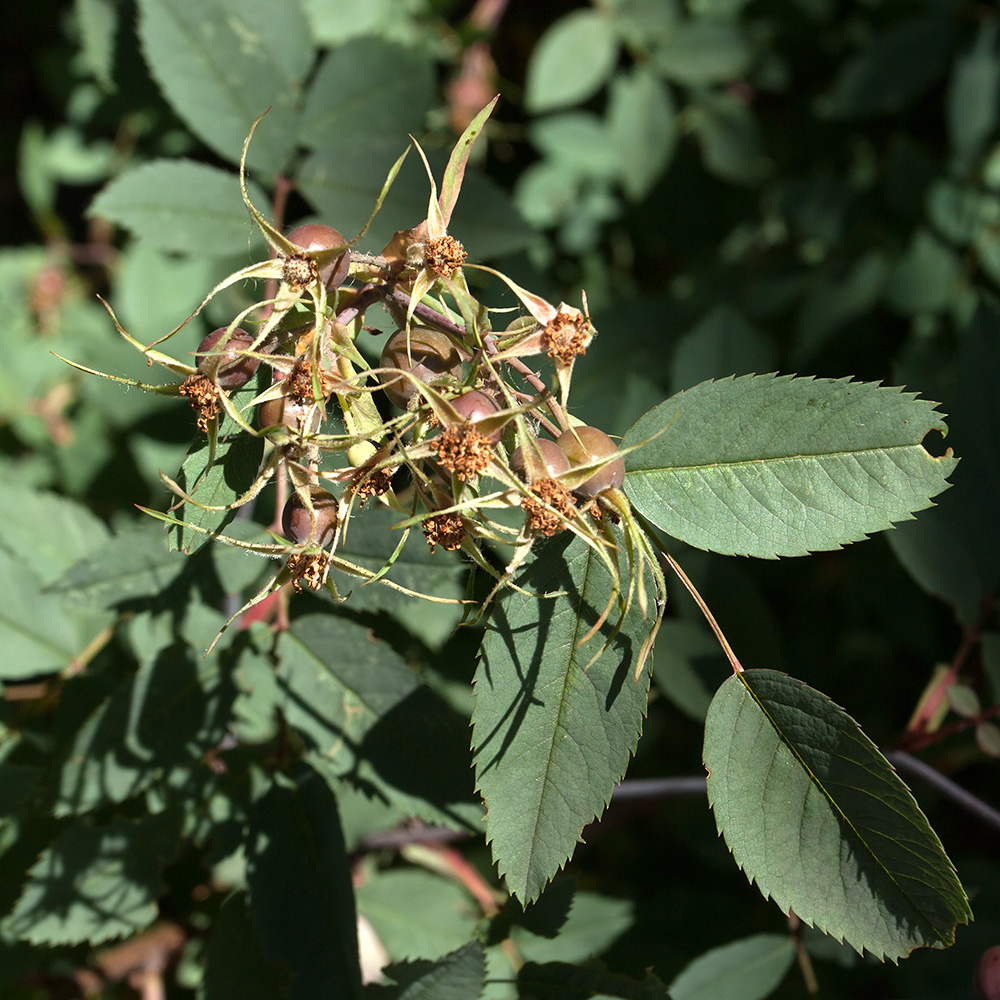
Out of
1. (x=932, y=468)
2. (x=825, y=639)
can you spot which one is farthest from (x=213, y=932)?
(x=825, y=639)

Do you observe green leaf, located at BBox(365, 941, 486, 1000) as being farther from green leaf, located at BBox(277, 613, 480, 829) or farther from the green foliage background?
green leaf, located at BBox(277, 613, 480, 829)

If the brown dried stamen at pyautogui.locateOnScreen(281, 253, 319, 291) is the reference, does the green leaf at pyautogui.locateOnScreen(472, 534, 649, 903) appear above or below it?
below

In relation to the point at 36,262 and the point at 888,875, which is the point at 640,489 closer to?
the point at 888,875

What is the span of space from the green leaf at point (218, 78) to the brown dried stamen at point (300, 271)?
37.6 inches

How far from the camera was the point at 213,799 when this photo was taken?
5.46 feet

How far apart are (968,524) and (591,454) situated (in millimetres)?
1156

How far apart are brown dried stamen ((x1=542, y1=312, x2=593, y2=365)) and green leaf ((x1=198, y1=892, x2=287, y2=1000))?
1.23 metres

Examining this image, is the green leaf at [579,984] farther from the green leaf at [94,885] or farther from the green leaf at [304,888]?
the green leaf at [94,885]

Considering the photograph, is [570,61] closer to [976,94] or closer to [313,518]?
[976,94]

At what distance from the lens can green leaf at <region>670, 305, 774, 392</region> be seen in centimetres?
218

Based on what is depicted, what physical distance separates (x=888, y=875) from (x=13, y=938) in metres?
1.61

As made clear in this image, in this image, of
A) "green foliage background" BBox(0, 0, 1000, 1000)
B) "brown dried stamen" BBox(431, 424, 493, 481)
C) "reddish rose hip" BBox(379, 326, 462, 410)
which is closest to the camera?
"brown dried stamen" BBox(431, 424, 493, 481)

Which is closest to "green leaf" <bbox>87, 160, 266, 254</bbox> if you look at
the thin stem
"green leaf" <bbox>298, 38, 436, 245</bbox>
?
"green leaf" <bbox>298, 38, 436, 245</bbox>

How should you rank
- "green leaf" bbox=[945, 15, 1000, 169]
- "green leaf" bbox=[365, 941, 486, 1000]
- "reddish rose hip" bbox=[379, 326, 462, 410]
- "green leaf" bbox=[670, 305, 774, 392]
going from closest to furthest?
1. "reddish rose hip" bbox=[379, 326, 462, 410]
2. "green leaf" bbox=[365, 941, 486, 1000]
3. "green leaf" bbox=[670, 305, 774, 392]
4. "green leaf" bbox=[945, 15, 1000, 169]
